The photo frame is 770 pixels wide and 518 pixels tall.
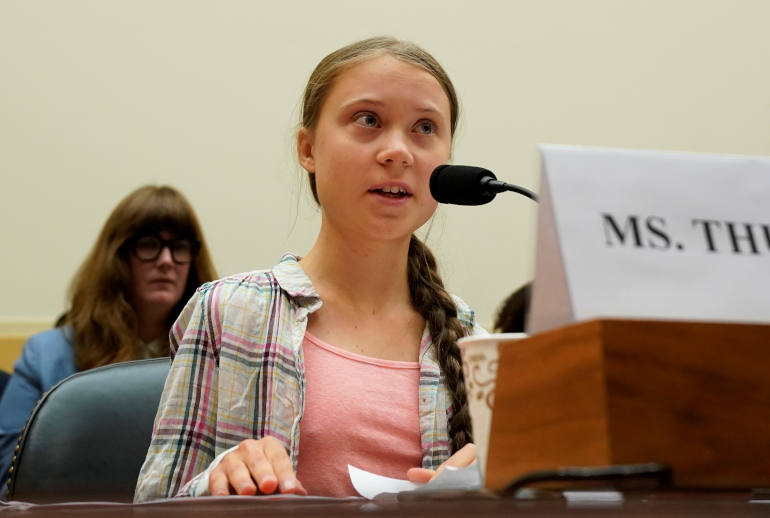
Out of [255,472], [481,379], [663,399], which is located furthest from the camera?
[255,472]

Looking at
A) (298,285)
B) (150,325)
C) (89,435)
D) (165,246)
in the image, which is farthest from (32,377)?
(298,285)

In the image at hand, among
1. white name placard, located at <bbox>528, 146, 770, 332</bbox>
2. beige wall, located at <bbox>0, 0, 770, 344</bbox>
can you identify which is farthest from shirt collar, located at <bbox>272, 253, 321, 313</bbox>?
beige wall, located at <bbox>0, 0, 770, 344</bbox>

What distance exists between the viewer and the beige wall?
283cm

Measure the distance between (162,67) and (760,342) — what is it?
8.57 ft

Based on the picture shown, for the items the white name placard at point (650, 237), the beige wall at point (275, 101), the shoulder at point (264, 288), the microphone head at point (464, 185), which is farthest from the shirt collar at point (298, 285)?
the beige wall at point (275, 101)

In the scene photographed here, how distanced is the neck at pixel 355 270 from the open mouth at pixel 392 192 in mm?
88

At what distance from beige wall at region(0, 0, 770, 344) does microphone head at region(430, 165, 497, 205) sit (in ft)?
5.85

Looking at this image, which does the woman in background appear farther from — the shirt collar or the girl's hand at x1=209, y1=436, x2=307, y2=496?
the girl's hand at x1=209, y1=436, x2=307, y2=496

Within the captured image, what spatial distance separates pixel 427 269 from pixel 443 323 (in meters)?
0.12

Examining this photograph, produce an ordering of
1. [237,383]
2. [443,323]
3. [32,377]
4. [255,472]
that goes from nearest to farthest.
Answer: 1. [255,472]
2. [237,383]
3. [443,323]
4. [32,377]

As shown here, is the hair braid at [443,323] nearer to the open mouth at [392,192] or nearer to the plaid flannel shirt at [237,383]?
the plaid flannel shirt at [237,383]

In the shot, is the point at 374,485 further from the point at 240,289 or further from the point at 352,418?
the point at 240,289

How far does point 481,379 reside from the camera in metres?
0.61

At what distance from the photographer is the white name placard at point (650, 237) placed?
Result: 0.52m
